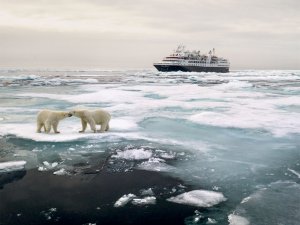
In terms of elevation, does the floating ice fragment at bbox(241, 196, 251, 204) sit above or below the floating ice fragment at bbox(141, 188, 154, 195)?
above

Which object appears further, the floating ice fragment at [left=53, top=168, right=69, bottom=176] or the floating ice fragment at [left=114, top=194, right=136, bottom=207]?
the floating ice fragment at [left=53, top=168, right=69, bottom=176]

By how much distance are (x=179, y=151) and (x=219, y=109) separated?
9419mm

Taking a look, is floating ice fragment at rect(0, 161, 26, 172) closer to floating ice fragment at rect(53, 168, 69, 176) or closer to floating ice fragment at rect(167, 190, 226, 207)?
floating ice fragment at rect(53, 168, 69, 176)

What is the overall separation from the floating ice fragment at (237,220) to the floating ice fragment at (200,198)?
560 mm

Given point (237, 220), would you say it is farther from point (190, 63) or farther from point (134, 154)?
point (190, 63)

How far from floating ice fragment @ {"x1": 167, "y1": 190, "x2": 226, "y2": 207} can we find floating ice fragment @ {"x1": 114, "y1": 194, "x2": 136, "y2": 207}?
647 mm

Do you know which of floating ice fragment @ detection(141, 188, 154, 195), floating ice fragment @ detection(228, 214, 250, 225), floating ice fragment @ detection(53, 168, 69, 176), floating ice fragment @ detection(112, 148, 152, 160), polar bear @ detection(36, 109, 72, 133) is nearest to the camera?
floating ice fragment @ detection(228, 214, 250, 225)

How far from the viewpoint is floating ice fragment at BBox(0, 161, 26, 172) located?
25.1 feet

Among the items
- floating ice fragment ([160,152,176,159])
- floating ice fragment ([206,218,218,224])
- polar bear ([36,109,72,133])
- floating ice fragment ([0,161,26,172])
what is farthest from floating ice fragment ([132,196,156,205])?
polar bear ([36,109,72,133])

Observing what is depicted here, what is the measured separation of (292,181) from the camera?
282 inches

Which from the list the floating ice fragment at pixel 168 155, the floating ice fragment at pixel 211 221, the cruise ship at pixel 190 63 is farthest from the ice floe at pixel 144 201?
the cruise ship at pixel 190 63

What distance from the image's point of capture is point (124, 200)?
6.21 m

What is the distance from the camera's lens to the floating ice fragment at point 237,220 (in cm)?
542

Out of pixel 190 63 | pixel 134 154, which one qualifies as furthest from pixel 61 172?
pixel 190 63
